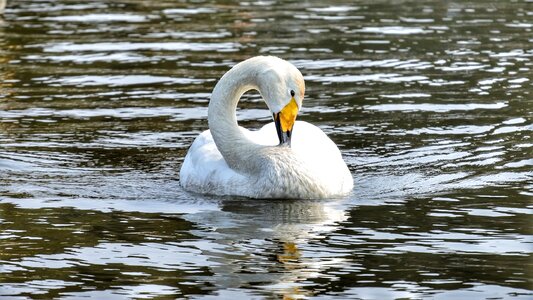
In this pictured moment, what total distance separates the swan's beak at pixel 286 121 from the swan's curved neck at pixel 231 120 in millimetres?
292

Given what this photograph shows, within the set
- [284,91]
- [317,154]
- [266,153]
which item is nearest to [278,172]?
[266,153]

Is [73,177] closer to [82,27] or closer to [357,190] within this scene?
[357,190]

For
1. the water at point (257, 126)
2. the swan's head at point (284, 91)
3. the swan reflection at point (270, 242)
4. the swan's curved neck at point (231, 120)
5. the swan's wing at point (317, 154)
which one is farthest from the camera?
the swan's curved neck at point (231, 120)

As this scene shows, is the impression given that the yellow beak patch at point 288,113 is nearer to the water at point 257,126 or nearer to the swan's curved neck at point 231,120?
the swan's curved neck at point 231,120

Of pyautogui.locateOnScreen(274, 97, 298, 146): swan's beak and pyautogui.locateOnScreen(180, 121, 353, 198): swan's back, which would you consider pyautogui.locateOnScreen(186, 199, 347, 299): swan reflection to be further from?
pyautogui.locateOnScreen(274, 97, 298, 146): swan's beak

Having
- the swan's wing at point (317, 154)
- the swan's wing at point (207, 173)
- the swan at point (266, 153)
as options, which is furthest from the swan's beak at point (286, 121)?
the swan's wing at point (207, 173)

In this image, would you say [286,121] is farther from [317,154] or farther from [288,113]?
[317,154]

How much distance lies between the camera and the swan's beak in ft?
38.8

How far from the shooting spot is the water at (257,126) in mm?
9180

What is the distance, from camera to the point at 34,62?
1945 cm

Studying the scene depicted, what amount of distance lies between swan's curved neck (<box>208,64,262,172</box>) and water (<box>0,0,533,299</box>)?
1.48 feet

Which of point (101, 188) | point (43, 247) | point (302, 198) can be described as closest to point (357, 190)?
point (302, 198)

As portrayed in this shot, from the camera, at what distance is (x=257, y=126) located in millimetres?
15375

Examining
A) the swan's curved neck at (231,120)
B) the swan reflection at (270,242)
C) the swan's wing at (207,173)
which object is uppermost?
the swan's curved neck at (231,120)
